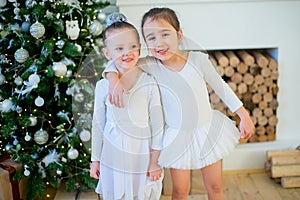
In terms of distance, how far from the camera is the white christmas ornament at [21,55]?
2246mm

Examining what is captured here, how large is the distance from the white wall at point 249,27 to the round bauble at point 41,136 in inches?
30.2

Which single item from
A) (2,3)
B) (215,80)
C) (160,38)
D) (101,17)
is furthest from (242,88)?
(2,3)

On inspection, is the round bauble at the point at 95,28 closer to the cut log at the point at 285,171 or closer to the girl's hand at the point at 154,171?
the girl's hand at the point at 154,171

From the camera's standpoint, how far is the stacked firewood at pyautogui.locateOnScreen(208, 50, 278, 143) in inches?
110

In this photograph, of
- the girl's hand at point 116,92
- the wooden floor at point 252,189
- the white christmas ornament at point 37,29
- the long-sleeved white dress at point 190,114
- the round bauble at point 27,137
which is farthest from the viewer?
the wooden floor at point 252,189

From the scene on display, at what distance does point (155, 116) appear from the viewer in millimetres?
1731

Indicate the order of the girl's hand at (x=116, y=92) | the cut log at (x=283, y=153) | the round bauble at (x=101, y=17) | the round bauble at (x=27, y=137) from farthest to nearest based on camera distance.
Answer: the cut log at (x=283, y=153) → the round bauble at (x=101, y=17) → the round bauble at (x=27, y=137) → the girl's hand at (x=116, y=92)

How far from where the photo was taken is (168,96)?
1741mm

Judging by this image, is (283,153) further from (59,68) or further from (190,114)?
(59,68)

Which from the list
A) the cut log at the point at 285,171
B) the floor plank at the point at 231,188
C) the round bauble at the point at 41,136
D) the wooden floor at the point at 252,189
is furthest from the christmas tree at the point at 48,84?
the cut log at the point at 285,171

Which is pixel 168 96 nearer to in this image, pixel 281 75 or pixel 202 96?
pixel 202 96

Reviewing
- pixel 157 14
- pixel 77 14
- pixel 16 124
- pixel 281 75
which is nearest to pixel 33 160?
pixel 16 124

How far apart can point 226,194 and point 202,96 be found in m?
1.03

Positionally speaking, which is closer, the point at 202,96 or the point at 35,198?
the point at 202,96
